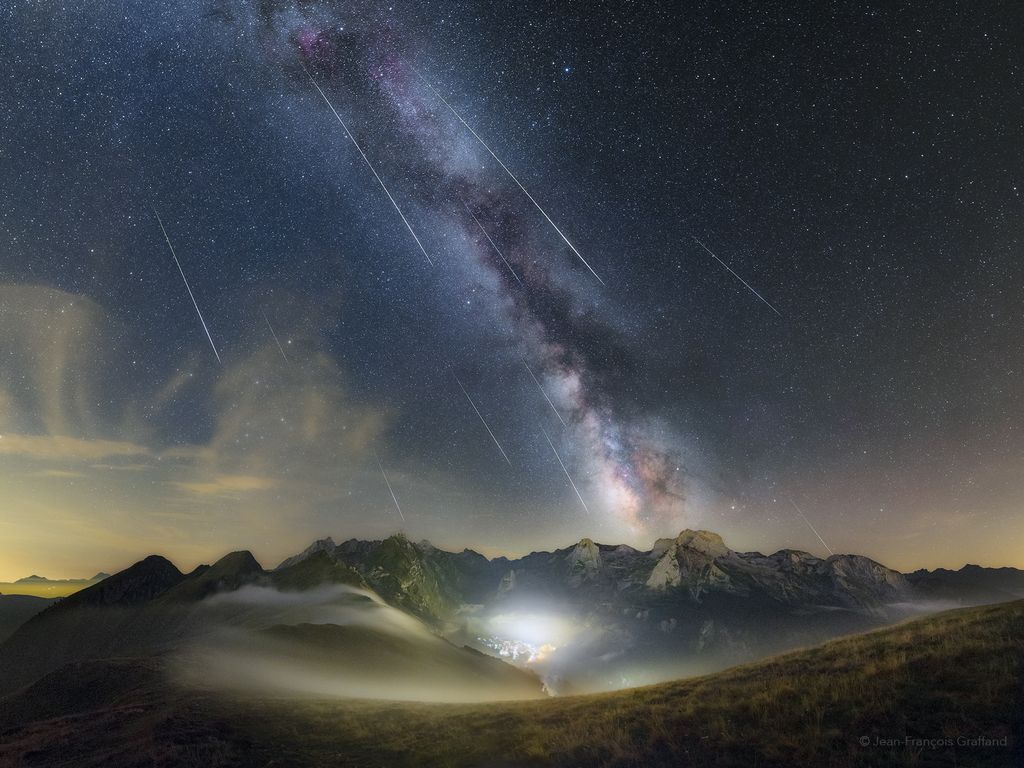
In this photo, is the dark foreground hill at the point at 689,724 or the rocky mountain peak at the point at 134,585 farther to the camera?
the rocky mountain peak at the point at 134,585

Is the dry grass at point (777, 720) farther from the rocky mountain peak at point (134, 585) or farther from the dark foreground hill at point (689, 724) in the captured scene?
the rocky mountain peak at point (134, 585)

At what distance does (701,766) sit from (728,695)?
602 centimetres

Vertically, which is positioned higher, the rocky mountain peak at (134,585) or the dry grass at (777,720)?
the rocky mountain peak at (134,585)

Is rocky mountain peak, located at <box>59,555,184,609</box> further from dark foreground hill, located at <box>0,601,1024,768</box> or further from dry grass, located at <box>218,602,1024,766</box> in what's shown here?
dry grass, located at <box>218,602,1024,766</box>

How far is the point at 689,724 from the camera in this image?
16078 mm

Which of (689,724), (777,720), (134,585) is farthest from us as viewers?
(134,585)

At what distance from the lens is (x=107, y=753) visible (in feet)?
66.5

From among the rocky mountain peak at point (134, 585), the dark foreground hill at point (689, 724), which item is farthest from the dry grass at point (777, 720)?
the rocky mountain peak at point (134, 585)

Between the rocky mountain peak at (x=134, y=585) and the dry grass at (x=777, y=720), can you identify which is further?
the rocky mountain peak at (x=134, y=585)

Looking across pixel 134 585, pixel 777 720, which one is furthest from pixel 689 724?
pixel 134 585

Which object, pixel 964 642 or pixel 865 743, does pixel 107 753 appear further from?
pixel 964 642

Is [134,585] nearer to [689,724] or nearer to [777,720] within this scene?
[689,724]

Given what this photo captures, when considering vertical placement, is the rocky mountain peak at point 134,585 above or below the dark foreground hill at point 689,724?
above

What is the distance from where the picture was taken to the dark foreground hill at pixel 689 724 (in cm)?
1259
